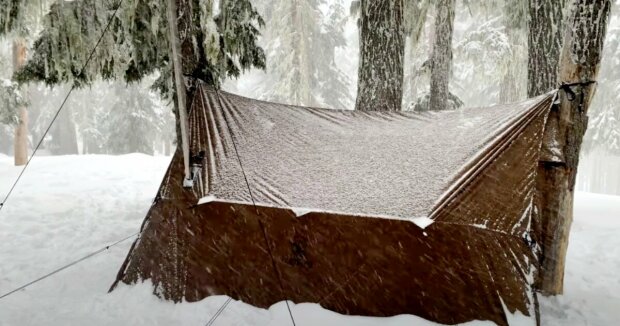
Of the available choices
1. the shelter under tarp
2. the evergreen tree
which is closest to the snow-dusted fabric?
the shelter under tarp

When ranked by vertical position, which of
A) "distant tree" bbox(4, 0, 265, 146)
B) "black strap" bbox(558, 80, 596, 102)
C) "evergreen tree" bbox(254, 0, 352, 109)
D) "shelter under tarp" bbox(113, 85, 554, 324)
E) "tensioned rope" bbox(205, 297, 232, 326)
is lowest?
"tensioned rope" bbox(205, 297, 232, 326)

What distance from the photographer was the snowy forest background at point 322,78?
9.16 metres

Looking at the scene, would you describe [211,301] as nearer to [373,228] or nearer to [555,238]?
[373,228]

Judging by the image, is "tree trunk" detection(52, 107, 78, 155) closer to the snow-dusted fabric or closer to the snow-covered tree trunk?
the snow-dusted fabric

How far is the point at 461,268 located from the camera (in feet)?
10.8

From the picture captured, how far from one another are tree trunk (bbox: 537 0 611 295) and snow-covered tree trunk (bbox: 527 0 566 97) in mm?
1766

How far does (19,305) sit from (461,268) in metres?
4.04

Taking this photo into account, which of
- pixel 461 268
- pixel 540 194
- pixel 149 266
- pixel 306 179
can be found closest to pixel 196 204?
pixel 149 266

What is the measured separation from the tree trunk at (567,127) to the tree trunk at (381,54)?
7.00 ft

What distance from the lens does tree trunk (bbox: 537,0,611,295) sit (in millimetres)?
3645

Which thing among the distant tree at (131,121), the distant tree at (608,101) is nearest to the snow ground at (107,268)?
the distant tree at (608,101)

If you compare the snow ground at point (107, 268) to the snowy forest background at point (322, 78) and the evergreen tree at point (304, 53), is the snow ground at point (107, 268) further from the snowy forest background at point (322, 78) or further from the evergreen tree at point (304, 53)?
the evergreen tree at point (304, 53)

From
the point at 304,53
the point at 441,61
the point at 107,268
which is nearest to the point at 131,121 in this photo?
the point at 304,53

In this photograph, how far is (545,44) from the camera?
5426 mm
